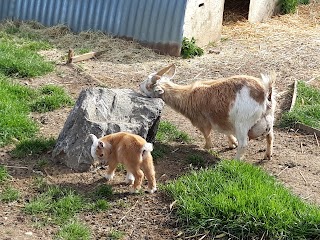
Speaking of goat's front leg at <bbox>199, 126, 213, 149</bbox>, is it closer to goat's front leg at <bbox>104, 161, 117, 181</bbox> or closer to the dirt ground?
the dirt ground

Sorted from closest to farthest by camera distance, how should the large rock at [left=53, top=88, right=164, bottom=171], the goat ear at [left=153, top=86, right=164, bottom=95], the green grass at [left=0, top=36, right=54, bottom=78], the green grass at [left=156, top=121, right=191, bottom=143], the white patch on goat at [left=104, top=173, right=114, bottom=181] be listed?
the white patch on goat at [left=104, top=173, right=114, bottom=181]
the large rock at [left=53, top=88, right=164, bottom=171]
the goat ear at [left=153, top=86, right=164, bottom=95]
the green grass at [left=156, top=121, right=191, bottom=143]
the green grass at [left=0, top=36, right=54, bottom=78]

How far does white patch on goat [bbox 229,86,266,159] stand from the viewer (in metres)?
7.30

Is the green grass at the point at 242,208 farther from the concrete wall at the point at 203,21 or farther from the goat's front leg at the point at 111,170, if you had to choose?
the concrete wall at the point at 203,21

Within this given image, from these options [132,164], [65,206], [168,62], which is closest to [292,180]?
[132,164]

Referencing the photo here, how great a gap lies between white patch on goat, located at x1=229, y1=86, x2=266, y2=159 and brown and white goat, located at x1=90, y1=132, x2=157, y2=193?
138 cm

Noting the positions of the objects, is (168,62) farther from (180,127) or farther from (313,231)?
(313,231)

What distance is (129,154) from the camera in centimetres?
632

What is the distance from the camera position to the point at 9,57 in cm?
1025

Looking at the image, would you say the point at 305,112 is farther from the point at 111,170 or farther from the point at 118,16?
the point at 118,16

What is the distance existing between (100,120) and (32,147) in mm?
847

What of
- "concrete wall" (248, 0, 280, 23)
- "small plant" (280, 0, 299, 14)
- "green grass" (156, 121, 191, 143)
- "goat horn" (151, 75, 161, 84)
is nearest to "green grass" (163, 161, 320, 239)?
"green grass" (156, 121, 191, 143)

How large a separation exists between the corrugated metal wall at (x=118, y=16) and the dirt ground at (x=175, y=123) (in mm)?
291

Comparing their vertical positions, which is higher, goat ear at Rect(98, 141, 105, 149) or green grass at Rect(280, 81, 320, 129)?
green grass at Rect(280, 81, 320, 129)

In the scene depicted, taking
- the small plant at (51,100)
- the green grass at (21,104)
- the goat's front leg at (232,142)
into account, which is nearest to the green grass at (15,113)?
the green grass at (21,104)
